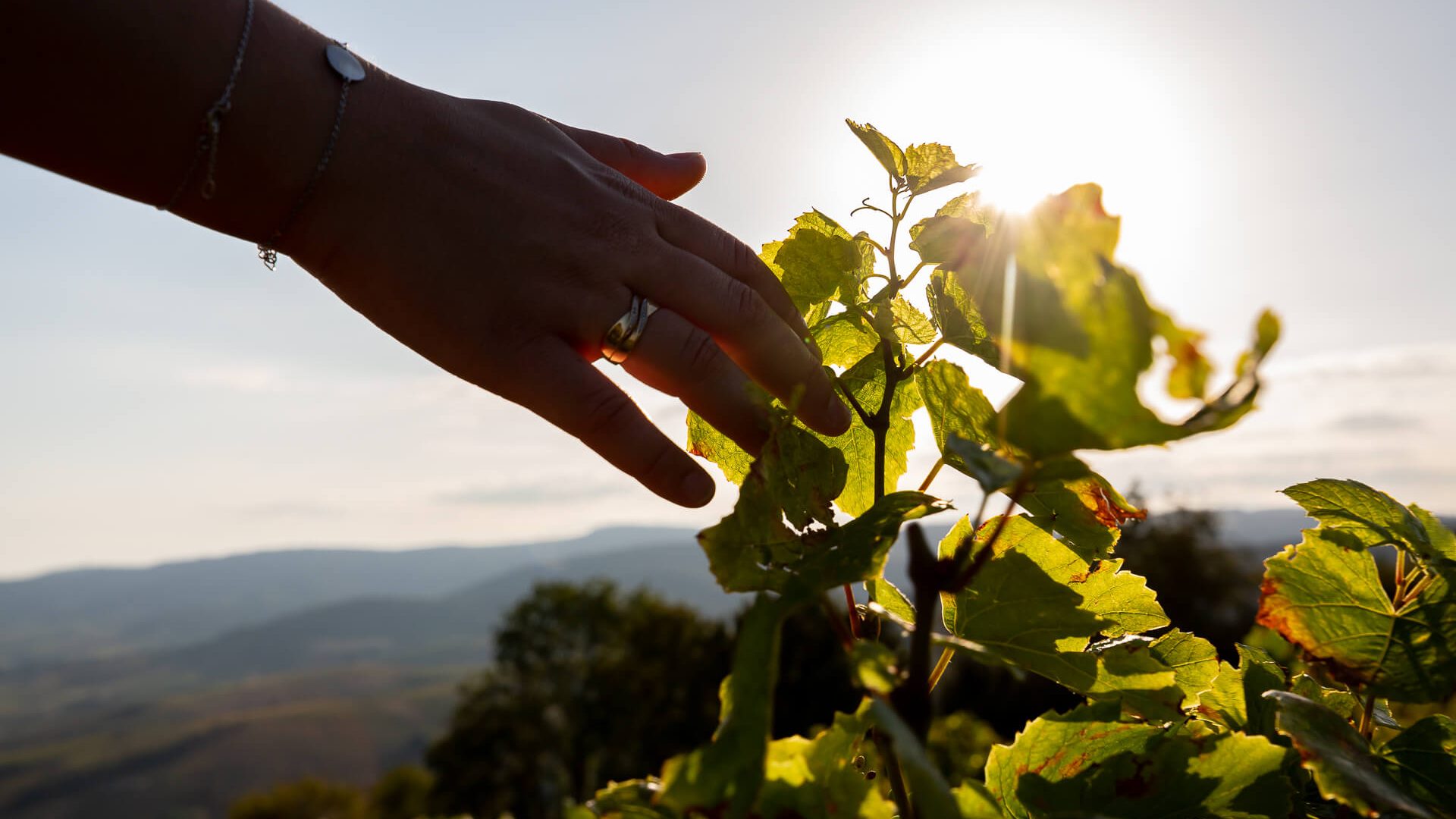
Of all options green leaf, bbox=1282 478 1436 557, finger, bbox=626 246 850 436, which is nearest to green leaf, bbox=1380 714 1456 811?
green leaf, bbox=1282 478 1436 557

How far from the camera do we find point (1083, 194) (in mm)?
787

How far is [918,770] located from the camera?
647 millimetres

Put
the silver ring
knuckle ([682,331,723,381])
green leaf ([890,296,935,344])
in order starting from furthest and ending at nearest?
the silver ring, knuckle ([682,331,723,381]), green leaf ([890,296,935,344])

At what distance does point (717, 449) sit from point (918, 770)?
1065mm

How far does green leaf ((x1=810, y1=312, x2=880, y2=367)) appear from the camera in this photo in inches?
57.1

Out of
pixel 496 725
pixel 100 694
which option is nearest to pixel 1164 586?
pixel 496 725

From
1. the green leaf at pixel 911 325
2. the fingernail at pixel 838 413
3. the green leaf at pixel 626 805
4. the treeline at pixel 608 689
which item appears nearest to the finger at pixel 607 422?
the fingernail at pixel 838 413

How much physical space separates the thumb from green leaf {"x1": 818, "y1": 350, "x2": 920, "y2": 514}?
1321 millimetres

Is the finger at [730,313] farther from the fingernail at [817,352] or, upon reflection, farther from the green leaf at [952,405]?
the green leaf at [952,405]

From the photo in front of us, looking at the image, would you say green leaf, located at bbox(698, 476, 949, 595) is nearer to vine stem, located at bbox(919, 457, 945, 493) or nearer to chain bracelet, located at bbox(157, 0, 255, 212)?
vine stem, located at bbox(919, 457, 945, 493)

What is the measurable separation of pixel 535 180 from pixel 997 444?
1.40 m

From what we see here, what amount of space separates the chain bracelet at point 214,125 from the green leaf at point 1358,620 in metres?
1.95

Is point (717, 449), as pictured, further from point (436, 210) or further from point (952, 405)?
point (436, 210)

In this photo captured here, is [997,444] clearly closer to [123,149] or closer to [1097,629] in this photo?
[1097,629]
